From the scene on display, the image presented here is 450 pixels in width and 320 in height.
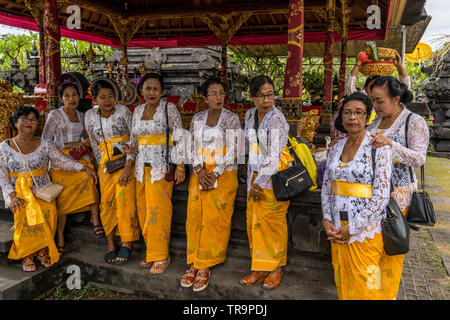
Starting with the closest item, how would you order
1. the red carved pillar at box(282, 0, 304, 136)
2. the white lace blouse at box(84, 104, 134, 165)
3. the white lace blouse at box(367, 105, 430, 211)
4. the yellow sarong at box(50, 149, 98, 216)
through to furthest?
the white lace blouse at box(367, 105, 430, 211), the white lace blouse at box(84, 104, 134, 165), the yellow sarong at box(50, 149, 98, 216), the red carved pillar at box(282, 0, 304, 136)

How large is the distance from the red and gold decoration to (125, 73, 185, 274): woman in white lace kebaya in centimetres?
130

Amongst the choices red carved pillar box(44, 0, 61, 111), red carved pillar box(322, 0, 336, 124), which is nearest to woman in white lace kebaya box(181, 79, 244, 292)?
red carved pillar box(44, 0, 61, 111)

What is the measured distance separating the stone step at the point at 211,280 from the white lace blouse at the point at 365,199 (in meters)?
0.78

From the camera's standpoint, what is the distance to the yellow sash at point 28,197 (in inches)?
121

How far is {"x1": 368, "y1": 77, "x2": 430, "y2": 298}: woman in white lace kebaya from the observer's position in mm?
2195

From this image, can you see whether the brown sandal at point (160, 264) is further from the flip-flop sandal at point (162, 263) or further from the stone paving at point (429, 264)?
the stone paving at point (429, 264)

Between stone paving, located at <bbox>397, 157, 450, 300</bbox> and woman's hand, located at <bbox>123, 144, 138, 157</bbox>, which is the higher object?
woman's hand, located at <bbox>123, 144, 138, 157</bbox>

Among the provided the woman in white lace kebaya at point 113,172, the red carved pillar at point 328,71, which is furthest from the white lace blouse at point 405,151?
the red carved pillar at point 328,71

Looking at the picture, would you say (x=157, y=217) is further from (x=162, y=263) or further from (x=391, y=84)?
(x=391, y=84)

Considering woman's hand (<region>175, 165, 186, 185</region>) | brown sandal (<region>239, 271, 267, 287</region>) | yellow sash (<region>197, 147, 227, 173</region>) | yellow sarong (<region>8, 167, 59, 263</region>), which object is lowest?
brown sandal (<region>239, 271, 267, 287</region>)

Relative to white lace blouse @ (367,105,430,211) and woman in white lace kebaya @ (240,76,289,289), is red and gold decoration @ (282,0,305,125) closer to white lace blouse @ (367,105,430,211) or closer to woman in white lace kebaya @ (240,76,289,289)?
woman in white lace kebaya @ (240,76,289,289)

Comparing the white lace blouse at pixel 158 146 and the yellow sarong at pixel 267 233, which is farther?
the white lace blouse at pixel 158 146

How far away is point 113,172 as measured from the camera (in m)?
3.18

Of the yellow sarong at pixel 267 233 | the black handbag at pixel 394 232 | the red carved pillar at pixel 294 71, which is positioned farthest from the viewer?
the red carved pillar at pixel 294 71
